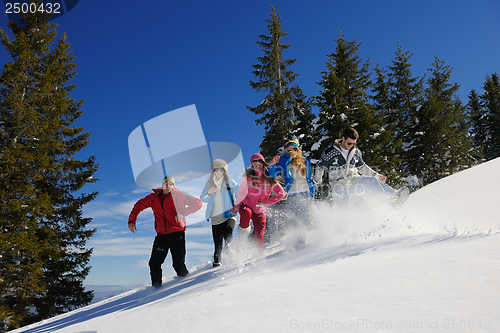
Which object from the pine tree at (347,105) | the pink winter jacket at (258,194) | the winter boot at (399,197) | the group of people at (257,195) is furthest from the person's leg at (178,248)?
the pine tree at (347,105)

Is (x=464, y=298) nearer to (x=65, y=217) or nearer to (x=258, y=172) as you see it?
(x=258, y=172)

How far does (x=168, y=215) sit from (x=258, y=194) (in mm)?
1732

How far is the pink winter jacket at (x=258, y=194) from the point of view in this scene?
5.24m

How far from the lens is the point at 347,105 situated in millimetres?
17266

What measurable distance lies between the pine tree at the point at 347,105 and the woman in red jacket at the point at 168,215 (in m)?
11.6

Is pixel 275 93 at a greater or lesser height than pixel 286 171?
greater

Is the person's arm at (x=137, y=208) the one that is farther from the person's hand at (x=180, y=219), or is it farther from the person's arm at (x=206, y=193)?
the person's arm at (x=206, y=193)

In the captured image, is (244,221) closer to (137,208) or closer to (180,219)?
(180,219)

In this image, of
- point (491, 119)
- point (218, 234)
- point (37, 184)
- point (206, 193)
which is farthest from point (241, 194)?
point (491, 119)

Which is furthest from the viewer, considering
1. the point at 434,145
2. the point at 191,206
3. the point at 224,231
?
the point at 434,145

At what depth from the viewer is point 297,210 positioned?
5.12m

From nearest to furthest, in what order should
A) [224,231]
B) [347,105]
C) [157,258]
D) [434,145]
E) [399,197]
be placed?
[399,197], [157,258], [224,231], [347,105], [434,145]

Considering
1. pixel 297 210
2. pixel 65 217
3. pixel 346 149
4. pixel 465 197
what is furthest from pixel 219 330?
pixel 65 217

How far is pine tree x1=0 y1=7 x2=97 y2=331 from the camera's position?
10.4 meters
